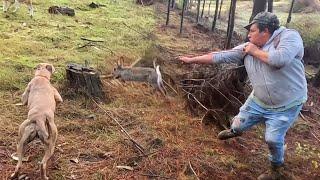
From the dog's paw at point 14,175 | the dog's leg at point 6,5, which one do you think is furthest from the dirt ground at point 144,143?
the dog's leg at point 6,5

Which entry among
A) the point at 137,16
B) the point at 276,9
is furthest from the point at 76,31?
the point at 276,9

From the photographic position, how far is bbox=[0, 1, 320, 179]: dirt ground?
15.8ft

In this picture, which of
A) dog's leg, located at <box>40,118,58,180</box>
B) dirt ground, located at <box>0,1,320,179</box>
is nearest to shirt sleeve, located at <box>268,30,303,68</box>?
dirt ground, located at <box>0,1,320,179</box>

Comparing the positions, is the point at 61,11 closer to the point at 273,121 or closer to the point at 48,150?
the point at 48,150

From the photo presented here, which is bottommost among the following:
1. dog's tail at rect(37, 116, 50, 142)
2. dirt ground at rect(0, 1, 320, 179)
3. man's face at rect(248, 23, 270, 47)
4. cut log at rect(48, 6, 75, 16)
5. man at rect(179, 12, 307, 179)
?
cut log at rect(48, 6, 75, 16)

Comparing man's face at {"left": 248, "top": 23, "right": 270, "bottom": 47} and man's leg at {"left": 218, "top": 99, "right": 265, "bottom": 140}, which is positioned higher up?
man's face at {"left": 248, "top": 23, "right": 270, "bottom": 47}

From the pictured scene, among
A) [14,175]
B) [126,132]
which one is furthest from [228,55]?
[14,175]

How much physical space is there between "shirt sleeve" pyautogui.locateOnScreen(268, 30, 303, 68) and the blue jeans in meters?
0.60

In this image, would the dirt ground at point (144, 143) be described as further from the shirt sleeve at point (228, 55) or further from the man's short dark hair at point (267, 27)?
the man's short dark hair at point (267, 27)

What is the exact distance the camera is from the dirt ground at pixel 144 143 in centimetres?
480

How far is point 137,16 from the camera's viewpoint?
55.2 ft

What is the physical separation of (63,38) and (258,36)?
7.37m

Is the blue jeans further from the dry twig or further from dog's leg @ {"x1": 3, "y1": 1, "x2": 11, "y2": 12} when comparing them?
dog's leg @ {"x1": 3, "y1": 1, "x2": 11, "y2": 12}

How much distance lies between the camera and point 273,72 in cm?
450
